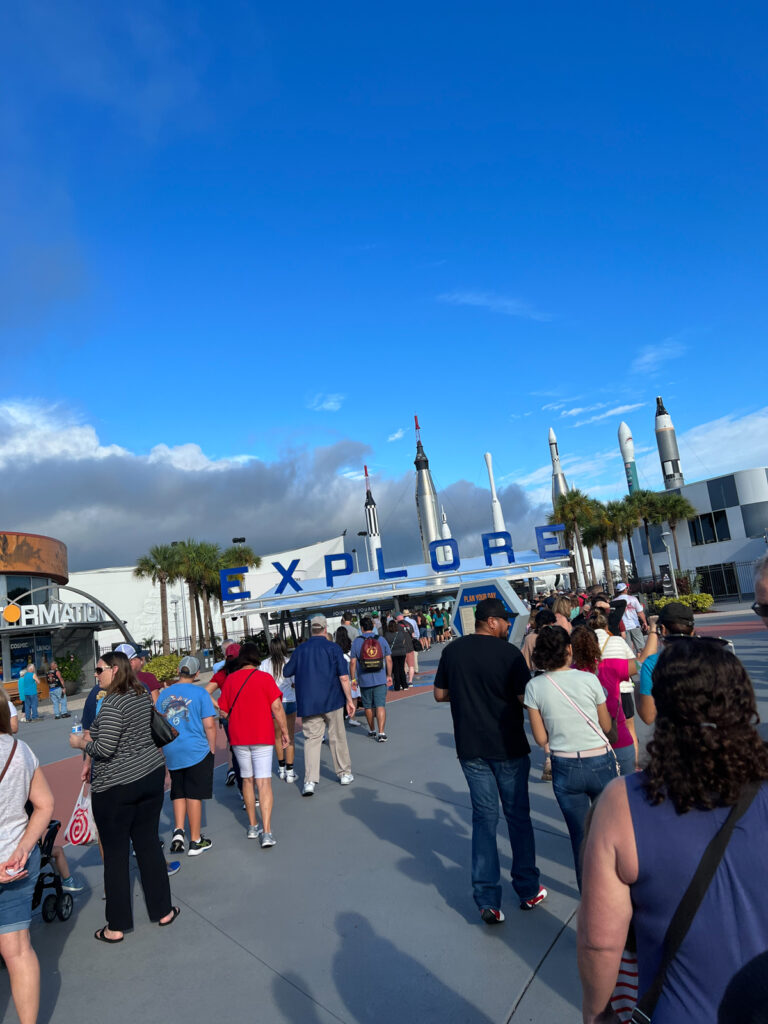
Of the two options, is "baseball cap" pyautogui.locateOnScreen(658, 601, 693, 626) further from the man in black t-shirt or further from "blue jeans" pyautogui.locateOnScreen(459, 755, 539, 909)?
"blue jeans" pyautogui.locateOnScreen(459, 755, 539, 909)

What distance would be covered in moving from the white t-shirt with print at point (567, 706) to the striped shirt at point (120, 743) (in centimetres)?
250

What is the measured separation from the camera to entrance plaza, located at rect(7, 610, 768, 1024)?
10.6 ft

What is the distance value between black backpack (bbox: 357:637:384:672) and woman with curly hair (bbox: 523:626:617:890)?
540 cm

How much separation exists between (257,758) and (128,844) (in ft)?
5.04

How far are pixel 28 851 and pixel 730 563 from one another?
42420 millimetres

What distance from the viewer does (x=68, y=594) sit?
51.2 m

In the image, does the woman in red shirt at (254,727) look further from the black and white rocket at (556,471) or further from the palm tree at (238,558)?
the black and white rocket at (556,471)

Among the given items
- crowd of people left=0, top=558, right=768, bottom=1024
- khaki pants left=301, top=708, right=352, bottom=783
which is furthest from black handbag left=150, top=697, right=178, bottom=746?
khaki pants left=301, top=708, right=352, bottom=783

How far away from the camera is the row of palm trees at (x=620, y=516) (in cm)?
4062

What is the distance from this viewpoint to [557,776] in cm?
382

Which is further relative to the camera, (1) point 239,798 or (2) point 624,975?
(1) point 239,798

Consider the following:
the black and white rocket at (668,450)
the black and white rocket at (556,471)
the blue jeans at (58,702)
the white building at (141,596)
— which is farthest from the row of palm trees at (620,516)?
the blue jeans at (58,702)

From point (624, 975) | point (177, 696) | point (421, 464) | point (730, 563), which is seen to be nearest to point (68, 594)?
point (421, 464)

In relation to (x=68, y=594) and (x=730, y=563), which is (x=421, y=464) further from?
(x=68, y=594)
